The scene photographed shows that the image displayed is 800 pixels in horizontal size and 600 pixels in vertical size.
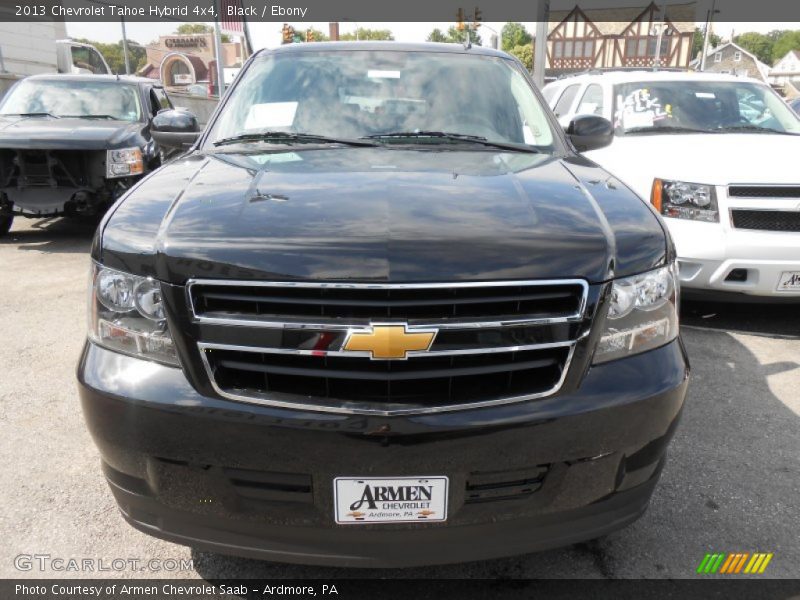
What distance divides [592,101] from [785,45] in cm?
14385

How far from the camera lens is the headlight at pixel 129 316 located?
6.26 ft

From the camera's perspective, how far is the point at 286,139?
9.86 feet

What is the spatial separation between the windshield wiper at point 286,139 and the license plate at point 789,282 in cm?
325

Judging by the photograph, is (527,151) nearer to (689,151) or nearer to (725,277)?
(725,277)

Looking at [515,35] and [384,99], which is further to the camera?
[515,35]

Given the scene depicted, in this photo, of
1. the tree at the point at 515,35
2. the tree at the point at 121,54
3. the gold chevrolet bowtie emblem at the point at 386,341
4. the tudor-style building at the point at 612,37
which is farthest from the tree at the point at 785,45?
the gold chevrolet bowtie emblem at the point at 386,341

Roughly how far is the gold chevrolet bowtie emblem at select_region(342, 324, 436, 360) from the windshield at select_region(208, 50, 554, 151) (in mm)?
1429

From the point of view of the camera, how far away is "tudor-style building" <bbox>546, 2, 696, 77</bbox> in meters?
67.8

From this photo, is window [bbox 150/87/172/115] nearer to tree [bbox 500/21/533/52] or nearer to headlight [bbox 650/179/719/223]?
headlight [bbox 650/179/719/223]

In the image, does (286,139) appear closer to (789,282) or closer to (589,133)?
→ (589,133)

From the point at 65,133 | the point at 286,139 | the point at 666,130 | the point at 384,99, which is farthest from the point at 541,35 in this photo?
the point at 286,139

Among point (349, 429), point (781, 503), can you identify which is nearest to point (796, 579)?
point (781, 503)

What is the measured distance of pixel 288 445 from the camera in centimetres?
179


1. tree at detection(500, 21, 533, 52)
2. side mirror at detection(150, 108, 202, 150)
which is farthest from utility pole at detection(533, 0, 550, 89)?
tree at detection(500, 21, 533, 52)
